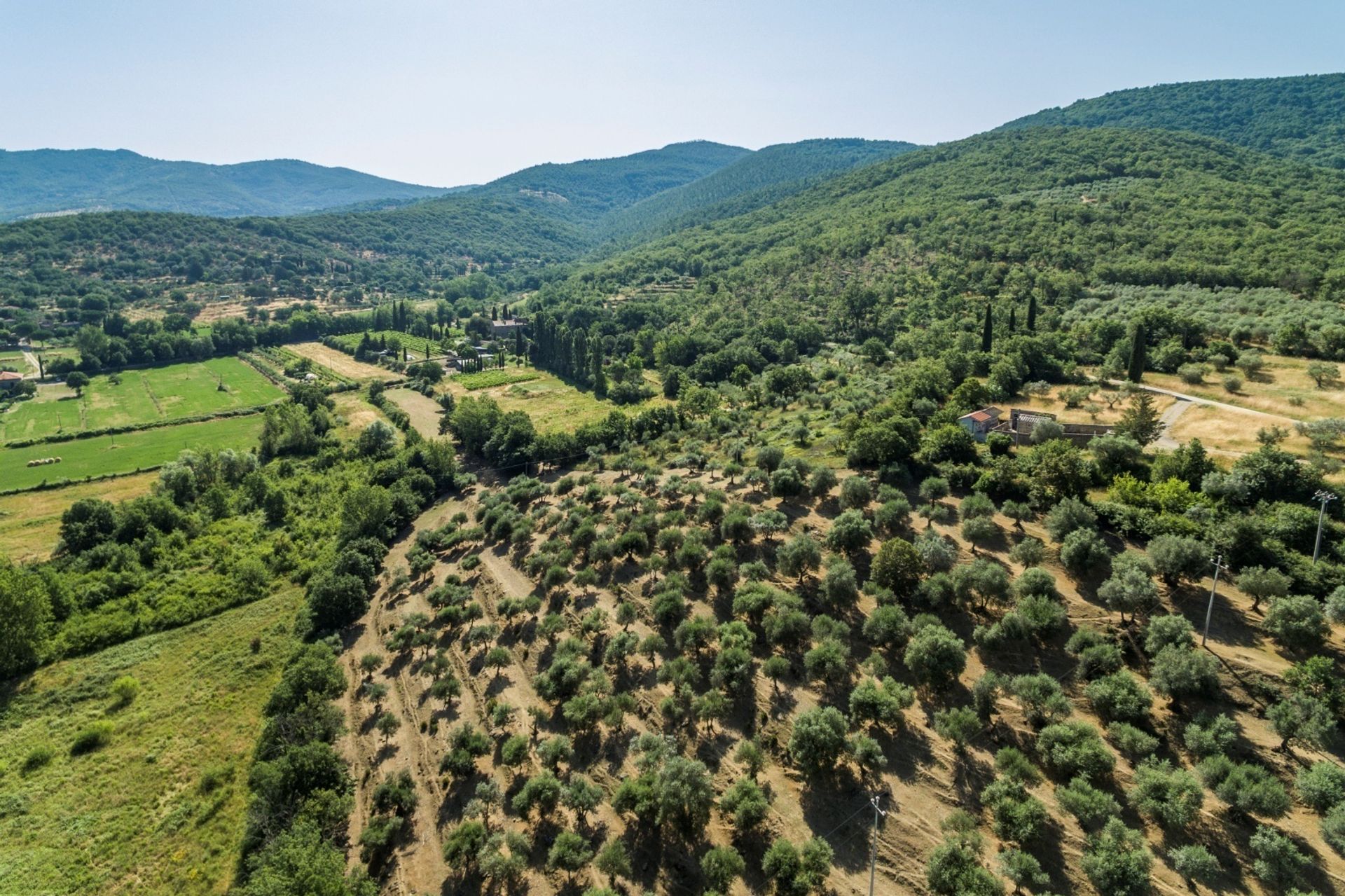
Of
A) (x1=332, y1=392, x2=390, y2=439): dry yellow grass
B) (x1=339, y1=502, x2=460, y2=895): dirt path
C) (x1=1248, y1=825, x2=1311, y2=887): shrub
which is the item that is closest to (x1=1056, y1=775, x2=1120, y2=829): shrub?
(x1=1248, y1=825, x2=1311, y2=887): shrub

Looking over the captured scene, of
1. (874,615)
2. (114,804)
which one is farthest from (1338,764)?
(114,804)

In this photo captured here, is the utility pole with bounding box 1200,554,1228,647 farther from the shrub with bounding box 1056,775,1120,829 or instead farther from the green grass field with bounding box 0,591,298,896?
the green grass field with bounding box 0,591,298,896

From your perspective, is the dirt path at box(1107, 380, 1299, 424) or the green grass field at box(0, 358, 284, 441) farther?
the green grass field at box(0, 358, 284, 441)

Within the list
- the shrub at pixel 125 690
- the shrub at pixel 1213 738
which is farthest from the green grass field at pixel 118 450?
the shrub at pixel 1213 738

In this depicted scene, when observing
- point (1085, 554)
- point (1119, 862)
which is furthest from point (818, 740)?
point (1085, 554)

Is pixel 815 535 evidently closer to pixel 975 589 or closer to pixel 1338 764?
pixel 975 589
